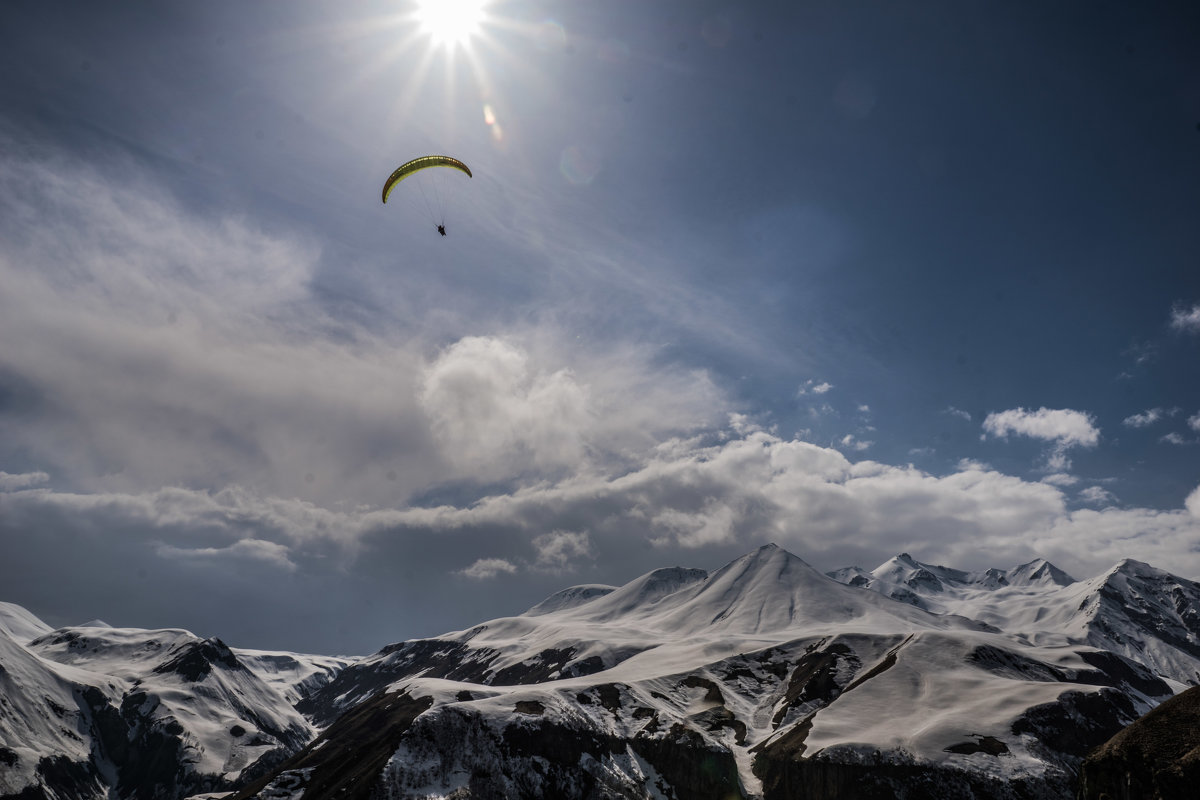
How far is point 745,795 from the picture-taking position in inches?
3780

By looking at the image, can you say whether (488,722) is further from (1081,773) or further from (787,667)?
(787,667)

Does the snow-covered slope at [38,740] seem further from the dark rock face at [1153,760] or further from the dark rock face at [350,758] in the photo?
the dark rock face at [1153,760]

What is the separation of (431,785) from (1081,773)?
74.2 m

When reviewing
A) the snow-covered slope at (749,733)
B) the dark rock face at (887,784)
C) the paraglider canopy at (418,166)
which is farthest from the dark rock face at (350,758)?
the paraglider canopy at (418,166)

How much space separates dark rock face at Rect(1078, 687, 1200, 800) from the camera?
116ft

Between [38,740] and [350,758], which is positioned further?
[38,740]

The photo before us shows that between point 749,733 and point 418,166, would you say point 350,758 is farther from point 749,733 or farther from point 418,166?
point 418,166

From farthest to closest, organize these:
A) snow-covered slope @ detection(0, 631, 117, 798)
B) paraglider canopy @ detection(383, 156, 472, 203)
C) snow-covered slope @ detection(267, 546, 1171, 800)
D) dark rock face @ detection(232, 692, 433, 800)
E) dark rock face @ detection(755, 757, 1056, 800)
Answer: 1. snow-covered slope @ detection(0, 631, 117, 798)
2. snow-covered slope @ detection(267, 546, 1171, 800)
3. dark rock face @ detection(232, 692, 433, 800)
4. dark rock face @ detection(755, 757, 1056, 800)
5. paraglider canopy @ detection(383, 156, 472, 203)

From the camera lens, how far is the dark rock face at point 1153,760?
35.3 m

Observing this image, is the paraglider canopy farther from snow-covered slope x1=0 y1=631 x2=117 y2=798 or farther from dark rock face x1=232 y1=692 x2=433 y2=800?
snow-covered slope x1=0 y1=631 x2=117 y2=798

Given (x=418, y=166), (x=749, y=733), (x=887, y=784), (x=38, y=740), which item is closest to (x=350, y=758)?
(x=749, y=733)

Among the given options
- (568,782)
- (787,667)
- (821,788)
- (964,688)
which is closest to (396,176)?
(568,782)

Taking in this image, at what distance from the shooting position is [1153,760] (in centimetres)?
3728

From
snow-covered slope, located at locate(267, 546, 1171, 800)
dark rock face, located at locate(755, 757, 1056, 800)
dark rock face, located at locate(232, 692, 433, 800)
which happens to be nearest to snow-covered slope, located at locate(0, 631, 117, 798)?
snow-covered slope, located at locate(267, 546, 1171, 800)
